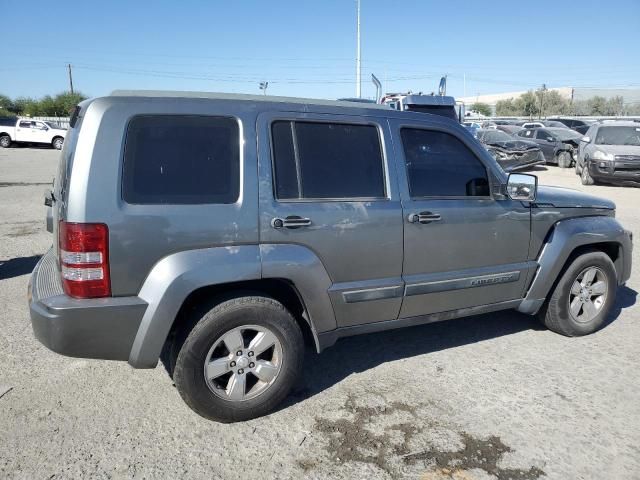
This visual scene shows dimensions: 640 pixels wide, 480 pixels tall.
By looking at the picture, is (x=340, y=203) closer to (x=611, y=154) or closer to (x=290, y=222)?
(x=290, y=222)

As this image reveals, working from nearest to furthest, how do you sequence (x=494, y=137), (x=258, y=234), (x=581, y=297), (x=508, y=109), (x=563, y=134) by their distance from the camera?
(x=258, y=234)
(x=581, y=297)
(x=494, y=137)
(x=563, y=134)
(x=508, y=109)

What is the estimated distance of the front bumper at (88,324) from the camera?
8.54 feet

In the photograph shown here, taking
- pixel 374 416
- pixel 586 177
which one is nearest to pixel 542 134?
pixel 586 177

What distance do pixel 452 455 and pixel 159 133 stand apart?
7.80 ft

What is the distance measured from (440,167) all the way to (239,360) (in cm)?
193

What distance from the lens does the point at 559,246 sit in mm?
3982

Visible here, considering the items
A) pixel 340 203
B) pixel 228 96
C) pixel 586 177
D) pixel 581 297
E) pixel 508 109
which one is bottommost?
pixel 581 297

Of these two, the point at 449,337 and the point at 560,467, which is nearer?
the point at 560,467

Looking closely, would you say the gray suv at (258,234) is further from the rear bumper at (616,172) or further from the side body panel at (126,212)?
the rear bumper at (616,172)

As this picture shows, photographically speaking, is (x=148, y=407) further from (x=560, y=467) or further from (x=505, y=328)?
(x=505, y=328)

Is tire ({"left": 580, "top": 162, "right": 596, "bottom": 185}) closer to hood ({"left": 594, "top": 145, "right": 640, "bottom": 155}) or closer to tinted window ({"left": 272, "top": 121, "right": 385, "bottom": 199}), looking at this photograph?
hood ({"left": 594, "top": 145, "right": 640, "bottom": 155})

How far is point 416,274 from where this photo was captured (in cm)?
345

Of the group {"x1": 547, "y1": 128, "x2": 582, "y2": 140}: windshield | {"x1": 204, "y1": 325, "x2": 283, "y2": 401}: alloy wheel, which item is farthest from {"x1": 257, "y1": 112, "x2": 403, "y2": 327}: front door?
{"x1": 547, "y1": 128, "x2": 582, "y2": 140}: windshield

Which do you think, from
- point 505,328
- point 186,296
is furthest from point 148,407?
point 505,328
